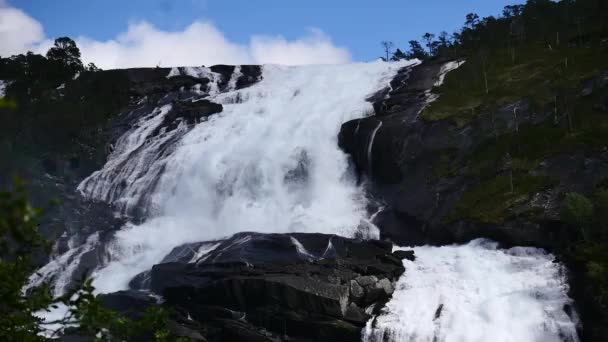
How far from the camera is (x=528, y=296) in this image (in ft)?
76.8

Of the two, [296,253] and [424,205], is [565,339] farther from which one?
[424,205]

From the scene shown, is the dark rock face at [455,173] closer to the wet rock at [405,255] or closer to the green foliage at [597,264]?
the green foliage at [597,264]

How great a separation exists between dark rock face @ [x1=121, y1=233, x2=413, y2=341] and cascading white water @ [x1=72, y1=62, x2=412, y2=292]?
20.2 ft

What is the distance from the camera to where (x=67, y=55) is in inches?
3214

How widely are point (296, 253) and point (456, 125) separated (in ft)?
57.1

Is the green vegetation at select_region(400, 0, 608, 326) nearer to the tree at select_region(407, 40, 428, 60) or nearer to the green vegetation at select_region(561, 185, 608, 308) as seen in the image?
the green vegetation at select_region(561, 185, 608, 308)

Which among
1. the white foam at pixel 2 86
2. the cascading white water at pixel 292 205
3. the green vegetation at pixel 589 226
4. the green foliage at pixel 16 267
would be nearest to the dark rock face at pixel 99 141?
the cascading white water at pixel 292 205

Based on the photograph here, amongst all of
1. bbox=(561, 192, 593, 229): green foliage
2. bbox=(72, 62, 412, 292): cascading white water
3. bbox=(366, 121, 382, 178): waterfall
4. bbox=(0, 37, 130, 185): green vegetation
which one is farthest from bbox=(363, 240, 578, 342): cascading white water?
bbox=(0, 37, 130, 185): green vegetation

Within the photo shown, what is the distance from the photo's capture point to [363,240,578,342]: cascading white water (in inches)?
870

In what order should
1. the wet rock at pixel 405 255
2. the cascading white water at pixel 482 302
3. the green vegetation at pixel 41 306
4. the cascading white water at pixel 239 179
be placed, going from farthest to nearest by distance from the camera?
the cascading white water at pixel 239 179, the wet rock at pixel 405 255, the cascading white water at pixel 482 302, the green vegetation at pixel 41 306

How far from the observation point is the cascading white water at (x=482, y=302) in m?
22.1

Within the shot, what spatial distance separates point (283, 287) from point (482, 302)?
781cm

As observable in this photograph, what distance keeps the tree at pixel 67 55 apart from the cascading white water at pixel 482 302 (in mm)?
66143

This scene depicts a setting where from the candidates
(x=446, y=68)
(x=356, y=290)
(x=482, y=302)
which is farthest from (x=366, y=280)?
(x=446, y=68)
